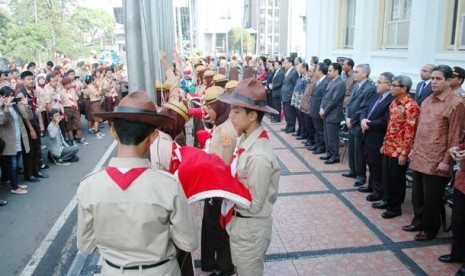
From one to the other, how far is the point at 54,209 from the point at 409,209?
500 centimetres

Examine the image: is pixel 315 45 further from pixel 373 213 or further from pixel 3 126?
pixel 3 126

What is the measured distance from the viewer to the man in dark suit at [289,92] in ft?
32.8

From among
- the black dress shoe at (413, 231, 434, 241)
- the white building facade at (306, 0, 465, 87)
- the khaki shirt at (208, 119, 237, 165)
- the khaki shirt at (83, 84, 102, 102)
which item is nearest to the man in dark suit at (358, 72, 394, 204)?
the black dress shoe at (413, 231, 434, 241)

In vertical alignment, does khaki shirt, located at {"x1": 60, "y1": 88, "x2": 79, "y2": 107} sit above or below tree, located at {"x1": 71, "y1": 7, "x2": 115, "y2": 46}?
below

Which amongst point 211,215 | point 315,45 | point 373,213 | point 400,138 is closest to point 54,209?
point 211,215

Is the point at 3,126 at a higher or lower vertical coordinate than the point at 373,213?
higher

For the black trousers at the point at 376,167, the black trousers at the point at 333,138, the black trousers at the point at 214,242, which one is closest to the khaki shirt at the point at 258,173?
the black trousers at the point at 214,242

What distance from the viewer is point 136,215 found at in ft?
5.93

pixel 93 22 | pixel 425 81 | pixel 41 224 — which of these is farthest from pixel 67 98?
pixel 93 22

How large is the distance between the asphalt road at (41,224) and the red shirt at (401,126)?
157 inches

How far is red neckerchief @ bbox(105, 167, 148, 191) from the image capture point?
70.7 inches

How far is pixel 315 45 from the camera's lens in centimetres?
1302

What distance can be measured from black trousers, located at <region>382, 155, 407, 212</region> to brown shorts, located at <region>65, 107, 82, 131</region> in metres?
7.23

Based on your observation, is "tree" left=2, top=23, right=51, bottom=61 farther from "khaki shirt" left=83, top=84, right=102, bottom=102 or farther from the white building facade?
the white building facade
